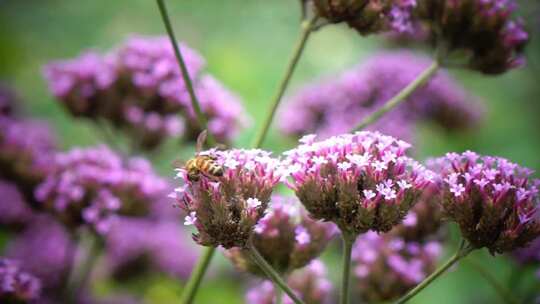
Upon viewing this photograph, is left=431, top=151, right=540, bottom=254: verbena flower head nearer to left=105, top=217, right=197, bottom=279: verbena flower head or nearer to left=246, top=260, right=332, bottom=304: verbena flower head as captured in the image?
left=246, top=260, right=332, bottom=304: verbena flower head

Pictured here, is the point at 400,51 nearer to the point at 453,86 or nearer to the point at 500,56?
the point at 453,86

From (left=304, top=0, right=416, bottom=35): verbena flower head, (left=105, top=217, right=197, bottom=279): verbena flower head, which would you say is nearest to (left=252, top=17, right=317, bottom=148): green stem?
(left=304, top=0, right=416, bottom=35): verbena flower head

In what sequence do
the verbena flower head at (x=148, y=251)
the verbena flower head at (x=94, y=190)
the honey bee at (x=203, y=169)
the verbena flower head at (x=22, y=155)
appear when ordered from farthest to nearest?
the verbena flower head at (x=148, y=251)
the verbena flower head at (x=22, y=155)
the verbena flower head at (x=94, y=190)
the honey bee at (x=203, y=169)

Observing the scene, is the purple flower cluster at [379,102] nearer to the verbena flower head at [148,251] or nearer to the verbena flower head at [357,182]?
the verbena flower head at [148,251]

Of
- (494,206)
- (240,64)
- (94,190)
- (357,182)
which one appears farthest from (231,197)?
(240,64)

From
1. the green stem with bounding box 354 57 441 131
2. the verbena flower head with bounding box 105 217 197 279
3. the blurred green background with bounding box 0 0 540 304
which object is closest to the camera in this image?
the green stem with bounding box 354 57 441 131

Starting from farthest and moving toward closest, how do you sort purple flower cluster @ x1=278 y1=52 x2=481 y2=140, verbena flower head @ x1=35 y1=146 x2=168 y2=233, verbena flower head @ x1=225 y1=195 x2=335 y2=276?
purple flower cluster @ x1=278 y1=52 x2=481 y2=140 < verbena flower head @ x1=35 y1=146 x2=168 y2=233 < verbena flower head @ x1=225 y1=195 x2=335 y2=276

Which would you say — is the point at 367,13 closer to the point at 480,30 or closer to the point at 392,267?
the point at 480,30

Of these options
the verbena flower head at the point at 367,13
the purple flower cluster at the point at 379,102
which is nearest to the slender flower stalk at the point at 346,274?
the verbena flower head at the point at 367,13
